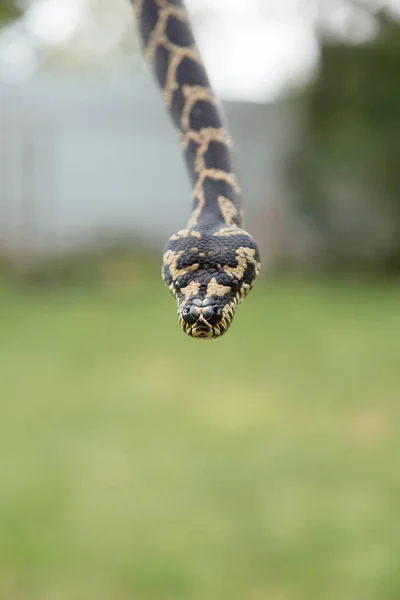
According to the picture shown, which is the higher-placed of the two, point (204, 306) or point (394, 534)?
point (204, 306)

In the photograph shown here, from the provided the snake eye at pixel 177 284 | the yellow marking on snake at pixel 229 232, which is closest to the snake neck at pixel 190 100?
the yellow marking on snake at pixel 229 232

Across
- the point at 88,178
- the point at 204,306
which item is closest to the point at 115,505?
the point at 204,306

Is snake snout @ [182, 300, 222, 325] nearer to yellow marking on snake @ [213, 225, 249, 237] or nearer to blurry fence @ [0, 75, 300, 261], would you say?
yellow marking on snake @ [213, 225, 249, 237]

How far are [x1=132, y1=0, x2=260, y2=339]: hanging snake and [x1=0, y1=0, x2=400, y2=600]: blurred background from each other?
1.56 m

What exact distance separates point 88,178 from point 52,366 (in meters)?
9.88

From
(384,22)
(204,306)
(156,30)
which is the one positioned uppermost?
(156,30)

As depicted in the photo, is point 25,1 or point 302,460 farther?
point 302,460

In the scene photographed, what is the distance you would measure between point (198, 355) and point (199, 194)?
1356cm

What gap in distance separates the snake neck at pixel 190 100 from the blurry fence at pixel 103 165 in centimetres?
1934

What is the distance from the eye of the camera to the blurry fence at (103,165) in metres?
24.2

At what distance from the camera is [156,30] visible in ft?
16.0

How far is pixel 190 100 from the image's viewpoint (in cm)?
470

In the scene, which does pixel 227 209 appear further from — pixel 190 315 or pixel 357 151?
pixel 357 151

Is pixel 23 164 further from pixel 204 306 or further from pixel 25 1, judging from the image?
pixel 204 306
